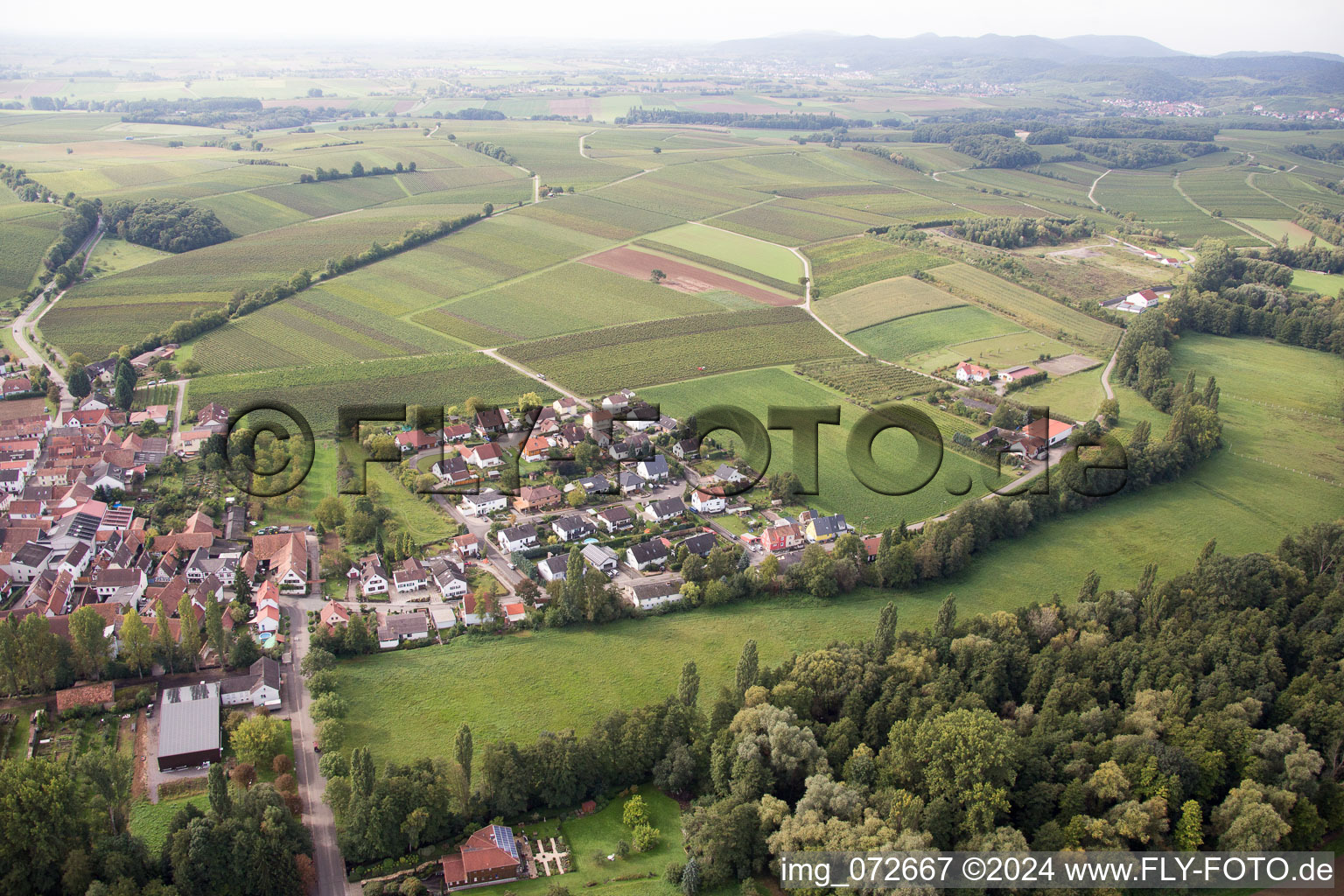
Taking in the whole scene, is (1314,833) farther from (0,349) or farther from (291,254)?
(291,254)

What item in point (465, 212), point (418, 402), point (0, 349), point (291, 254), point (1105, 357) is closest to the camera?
point (418, 402)

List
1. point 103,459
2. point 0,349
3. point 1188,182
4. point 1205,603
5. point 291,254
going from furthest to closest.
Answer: point 1188,182 → point 291,254 → point 0,349 → point 103,459 → point 1205,603

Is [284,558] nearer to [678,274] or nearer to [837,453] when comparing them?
[837,453]

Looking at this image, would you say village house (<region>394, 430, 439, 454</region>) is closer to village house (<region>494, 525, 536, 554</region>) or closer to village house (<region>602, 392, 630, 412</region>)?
village house (<region>602, 392, 630, 412</region>)

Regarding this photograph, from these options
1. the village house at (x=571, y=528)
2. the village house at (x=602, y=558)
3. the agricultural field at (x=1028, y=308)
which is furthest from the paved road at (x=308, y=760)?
the agricultural field at (x=1028, y=308)

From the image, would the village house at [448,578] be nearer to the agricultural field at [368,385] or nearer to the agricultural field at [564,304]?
the agricultural field at [368,385]

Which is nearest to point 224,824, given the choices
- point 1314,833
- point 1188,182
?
point 1314,833

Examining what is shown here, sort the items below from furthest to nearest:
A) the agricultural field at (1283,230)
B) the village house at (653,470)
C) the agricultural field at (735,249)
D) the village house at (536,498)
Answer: the agricultural field at (1283,230) → the agricultural field at (735,249) → the village house at (653,470) → the village house at (536,498)
